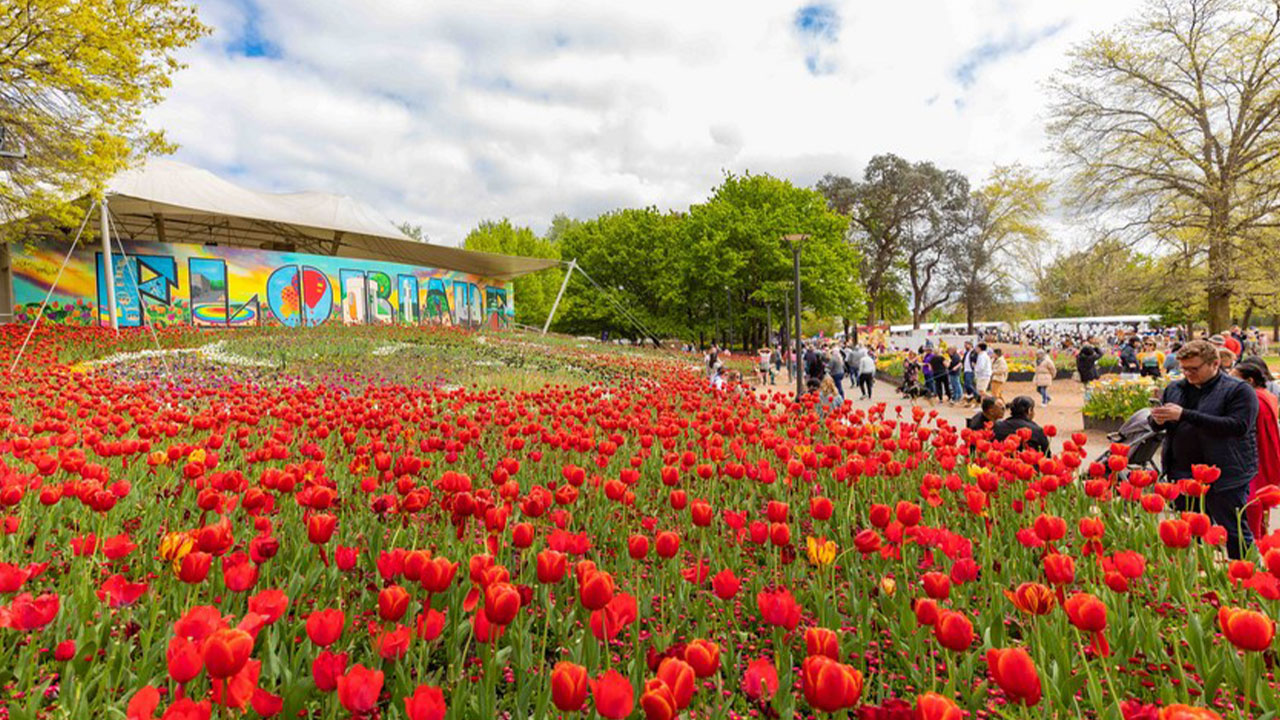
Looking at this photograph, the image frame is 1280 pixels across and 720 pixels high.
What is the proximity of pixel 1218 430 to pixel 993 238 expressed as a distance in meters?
54.6

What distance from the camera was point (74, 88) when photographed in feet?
45.5

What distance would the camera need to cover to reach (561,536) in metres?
2.38

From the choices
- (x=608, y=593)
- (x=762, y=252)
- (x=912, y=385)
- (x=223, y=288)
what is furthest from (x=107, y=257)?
(x=762, y=252)

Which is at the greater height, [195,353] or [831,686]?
[195,353]

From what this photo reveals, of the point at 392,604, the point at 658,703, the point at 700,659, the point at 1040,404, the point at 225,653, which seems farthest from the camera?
the point at 1040,404

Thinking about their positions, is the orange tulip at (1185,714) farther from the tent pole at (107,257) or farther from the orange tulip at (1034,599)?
the tent pole at (107,257)

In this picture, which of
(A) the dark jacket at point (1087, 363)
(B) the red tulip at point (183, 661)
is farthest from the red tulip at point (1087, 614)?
(A) the dark jacket at point (1087, 363)

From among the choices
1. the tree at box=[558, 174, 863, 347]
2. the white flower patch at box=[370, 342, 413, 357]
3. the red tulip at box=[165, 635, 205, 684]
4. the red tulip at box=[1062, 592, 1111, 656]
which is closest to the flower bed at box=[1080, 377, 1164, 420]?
the red tulip at box=[1062, 592, 1111, 656]

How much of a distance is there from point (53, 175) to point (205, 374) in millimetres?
6656

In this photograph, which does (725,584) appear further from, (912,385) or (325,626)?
(912,385)

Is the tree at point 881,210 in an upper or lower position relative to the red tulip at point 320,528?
upper

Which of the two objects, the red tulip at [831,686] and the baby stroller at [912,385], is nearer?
the red tulip at [831,686]

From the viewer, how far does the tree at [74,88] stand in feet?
→ 42.7

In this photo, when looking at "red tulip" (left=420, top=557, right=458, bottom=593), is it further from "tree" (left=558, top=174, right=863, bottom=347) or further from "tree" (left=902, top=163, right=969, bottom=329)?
"tree" (left=902, top=163, right=969, bottom=329)
